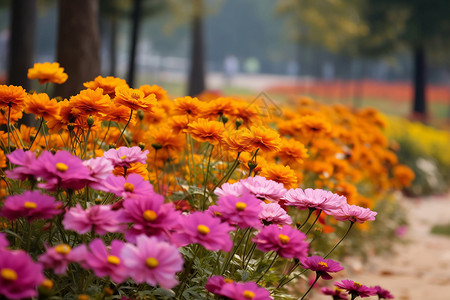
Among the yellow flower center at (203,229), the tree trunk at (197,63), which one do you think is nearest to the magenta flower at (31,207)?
the yellow flower center at (203,229)

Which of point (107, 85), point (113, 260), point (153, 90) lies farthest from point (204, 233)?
point (153, 90)

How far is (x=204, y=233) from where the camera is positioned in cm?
134

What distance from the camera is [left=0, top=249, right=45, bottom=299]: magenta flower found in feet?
3.55

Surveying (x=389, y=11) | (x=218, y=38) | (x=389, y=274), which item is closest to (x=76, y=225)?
(x=389, y=274)

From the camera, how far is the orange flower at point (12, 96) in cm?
177

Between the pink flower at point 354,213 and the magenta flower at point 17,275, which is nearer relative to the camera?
the magenta flower at point 17,275

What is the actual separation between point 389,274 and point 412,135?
5750 mm

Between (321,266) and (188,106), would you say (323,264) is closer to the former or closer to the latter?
(321,266)

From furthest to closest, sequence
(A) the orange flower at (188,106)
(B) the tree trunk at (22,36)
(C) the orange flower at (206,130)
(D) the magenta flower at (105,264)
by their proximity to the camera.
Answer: (B) the tree trunk at (22,36)
(A) the orange flower at (188,106)
(C) the orange flower at (206,130)
(D) the magenta flower at (105,264)

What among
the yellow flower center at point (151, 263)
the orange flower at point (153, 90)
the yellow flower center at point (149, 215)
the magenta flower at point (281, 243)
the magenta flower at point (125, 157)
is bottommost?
the magenta flower at point (281, 243)

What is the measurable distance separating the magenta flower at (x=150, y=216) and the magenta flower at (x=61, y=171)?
134 mm

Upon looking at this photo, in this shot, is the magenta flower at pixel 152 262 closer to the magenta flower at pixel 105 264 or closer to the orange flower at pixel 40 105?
the magenta flower at pixel 105 264

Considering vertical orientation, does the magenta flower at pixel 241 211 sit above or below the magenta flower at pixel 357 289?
above

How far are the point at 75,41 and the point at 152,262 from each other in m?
4.09
